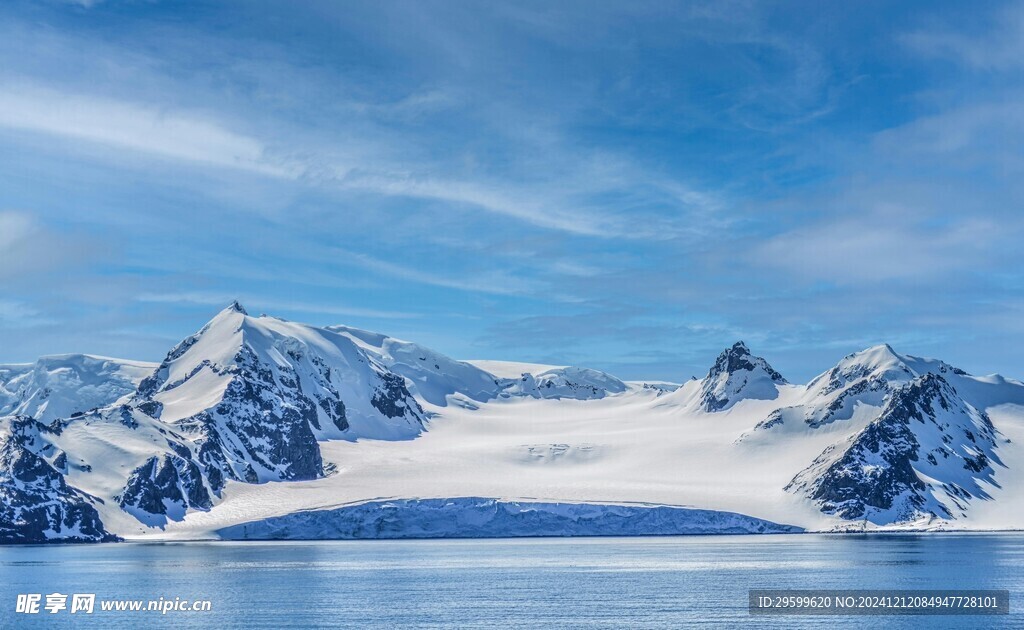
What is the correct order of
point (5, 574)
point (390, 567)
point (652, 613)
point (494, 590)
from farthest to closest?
point (390, 567)
point (5, 574)
point (494, 590)
point (652, 613)

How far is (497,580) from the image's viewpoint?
423 ft

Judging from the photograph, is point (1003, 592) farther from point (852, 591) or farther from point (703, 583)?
point (703, 583)

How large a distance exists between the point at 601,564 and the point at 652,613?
5492cm

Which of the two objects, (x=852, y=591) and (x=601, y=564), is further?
(x=601, y=564)

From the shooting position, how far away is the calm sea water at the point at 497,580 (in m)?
94.0

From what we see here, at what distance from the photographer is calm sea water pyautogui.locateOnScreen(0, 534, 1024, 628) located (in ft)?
308

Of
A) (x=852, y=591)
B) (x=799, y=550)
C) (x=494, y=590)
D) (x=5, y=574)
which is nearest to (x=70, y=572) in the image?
(x=5, y=574)

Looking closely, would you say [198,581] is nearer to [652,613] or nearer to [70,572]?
[70,572]

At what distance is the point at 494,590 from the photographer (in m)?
117

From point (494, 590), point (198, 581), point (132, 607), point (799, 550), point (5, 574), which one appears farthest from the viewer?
point (799, 550)

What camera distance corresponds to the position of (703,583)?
120625mm

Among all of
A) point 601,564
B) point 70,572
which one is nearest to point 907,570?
point 601,564

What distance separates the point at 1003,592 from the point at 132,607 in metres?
75.3

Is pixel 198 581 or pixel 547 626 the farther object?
pixel 198 581
